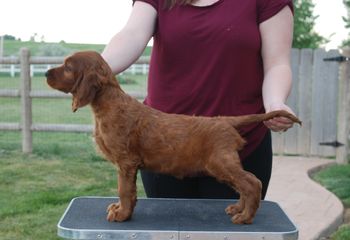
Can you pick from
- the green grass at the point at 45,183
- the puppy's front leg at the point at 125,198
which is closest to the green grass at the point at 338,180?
the green grass at the point at 45,183

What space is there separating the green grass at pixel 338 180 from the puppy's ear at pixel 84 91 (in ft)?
13.4

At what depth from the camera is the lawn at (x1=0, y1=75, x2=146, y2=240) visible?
5.73 meters

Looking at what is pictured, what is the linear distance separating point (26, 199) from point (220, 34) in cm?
436

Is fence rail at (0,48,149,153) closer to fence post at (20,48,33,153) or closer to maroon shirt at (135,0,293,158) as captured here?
fence post at (20,48,33,153)

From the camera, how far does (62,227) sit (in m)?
2.17

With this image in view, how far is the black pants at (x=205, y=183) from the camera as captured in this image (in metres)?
2.74

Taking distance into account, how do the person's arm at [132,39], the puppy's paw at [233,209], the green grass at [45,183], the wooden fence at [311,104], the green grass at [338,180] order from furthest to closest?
the wooden fence at [311,104]
the green grass at [338,180]
the green grass at [45,183]
the person's arm at [132,39]
the puppy's paw at [233,209]

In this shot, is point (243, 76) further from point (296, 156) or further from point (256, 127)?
point (296, 156)

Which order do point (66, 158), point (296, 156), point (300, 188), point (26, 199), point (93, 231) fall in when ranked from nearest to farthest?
1. point (93, 231)
2. point (26, 199)
3. point (300, 188)
4. point (66, 158)
5. point (296, 156)

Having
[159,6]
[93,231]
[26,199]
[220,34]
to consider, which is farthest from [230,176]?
[26,199]

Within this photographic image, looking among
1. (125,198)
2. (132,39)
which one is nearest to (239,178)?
(125,198)

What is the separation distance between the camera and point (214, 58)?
263 cm

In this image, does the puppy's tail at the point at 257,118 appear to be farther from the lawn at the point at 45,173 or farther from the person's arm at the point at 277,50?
the lawn at the point at 45,173

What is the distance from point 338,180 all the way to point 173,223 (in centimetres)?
597
